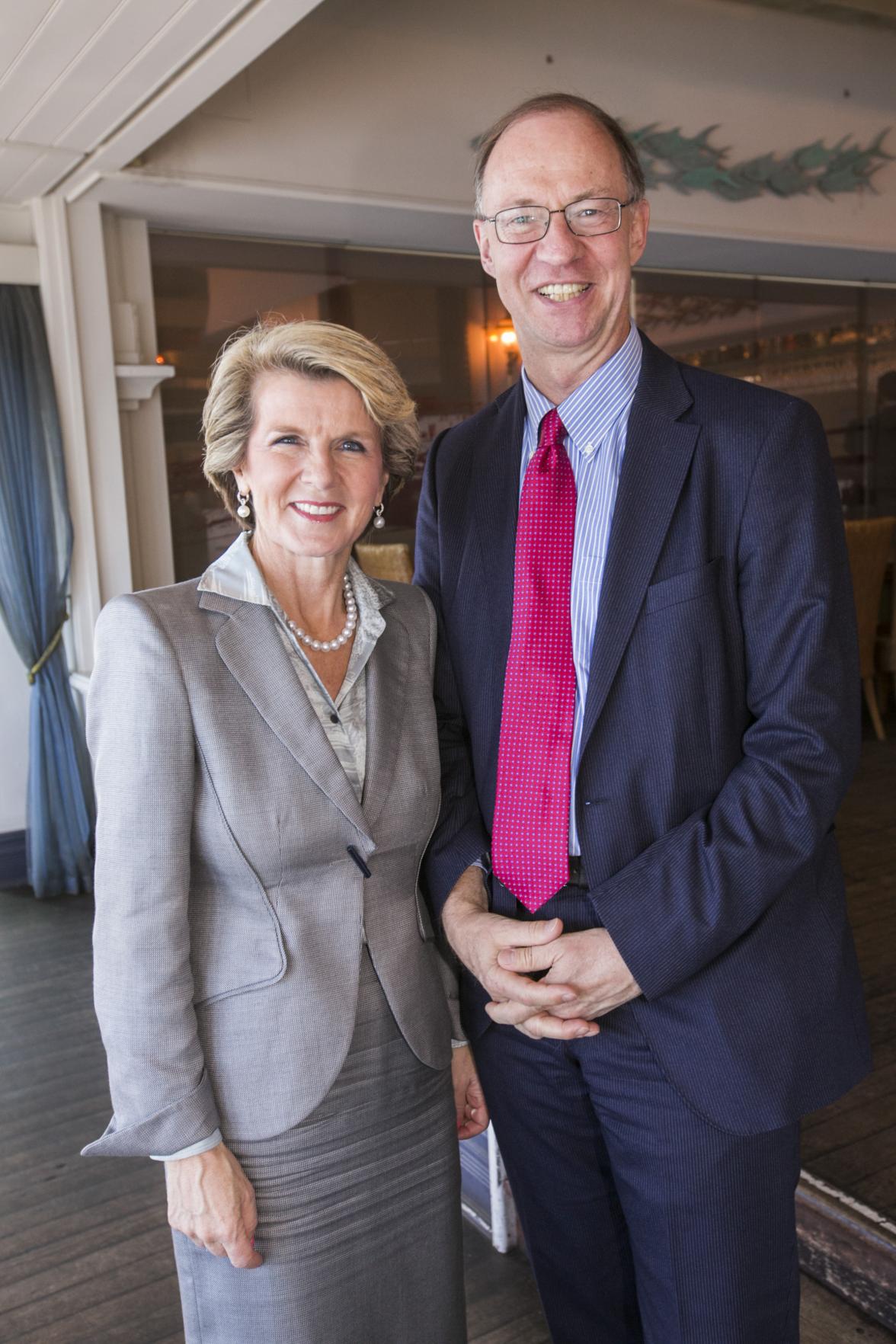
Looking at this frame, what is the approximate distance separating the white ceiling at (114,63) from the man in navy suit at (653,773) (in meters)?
2.05

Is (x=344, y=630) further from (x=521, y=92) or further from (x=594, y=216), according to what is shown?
(x=521, y=92)

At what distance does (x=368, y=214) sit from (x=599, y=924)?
4.31 m

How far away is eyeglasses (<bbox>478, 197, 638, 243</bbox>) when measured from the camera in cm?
144

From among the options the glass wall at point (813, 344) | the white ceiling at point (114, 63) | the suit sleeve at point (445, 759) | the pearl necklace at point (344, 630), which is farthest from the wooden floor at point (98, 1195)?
the glass wall at point (813, 344)

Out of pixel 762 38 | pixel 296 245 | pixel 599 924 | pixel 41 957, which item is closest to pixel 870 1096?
pixel 599 924

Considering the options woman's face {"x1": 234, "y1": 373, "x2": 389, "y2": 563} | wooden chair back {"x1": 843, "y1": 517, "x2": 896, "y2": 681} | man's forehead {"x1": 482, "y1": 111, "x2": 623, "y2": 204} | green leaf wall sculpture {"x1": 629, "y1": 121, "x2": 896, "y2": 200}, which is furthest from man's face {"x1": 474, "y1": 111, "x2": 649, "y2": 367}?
wooden chair back {"x1": 843, "y1": 517, "x2": 896, "y2": 681}

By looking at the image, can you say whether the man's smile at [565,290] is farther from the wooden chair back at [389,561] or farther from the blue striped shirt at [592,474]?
the wooden chair back at [389,561]

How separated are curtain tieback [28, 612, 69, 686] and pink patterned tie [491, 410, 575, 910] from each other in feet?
12.7

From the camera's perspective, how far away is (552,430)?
1517 mm

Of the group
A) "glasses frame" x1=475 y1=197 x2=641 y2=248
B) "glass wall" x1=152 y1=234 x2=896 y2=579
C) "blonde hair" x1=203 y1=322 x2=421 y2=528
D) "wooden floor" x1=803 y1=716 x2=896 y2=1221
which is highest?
"glass wall" x1=152 y1=234 x2=896 y2=579

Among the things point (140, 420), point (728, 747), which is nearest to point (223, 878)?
point (728, 747)

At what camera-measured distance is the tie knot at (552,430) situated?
4.96 feet

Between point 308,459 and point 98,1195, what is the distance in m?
2.17

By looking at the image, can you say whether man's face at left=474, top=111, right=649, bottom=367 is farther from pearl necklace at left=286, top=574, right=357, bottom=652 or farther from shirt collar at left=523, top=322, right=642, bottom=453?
pearl necklace at left=286, top=574, right=357, bottom=652
